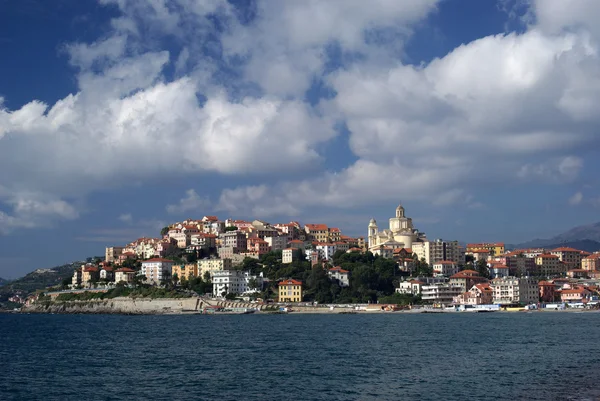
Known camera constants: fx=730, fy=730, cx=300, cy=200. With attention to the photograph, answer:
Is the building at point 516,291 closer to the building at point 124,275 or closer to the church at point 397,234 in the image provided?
the church at point 397,234

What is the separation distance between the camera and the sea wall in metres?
106

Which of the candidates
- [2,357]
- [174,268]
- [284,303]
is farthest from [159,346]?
[174,268]

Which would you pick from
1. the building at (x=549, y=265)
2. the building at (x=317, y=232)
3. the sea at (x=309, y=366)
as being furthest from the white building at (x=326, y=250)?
the sea at (x=309, y=366)

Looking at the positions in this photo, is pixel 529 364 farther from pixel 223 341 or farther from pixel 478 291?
pixel 478 291

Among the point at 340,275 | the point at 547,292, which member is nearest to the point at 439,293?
the point at 340,275

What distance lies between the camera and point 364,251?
405ft

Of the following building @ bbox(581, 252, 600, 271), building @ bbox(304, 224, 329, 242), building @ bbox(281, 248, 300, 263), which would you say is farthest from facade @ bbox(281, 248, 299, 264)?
building @ bbox(581, 252, 600, 271)

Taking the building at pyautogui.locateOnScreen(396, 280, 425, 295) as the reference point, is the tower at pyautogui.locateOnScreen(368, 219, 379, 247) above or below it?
above

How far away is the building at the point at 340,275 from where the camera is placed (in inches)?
4328

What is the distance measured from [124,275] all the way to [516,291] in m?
64.9

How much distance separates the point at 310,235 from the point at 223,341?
295 ft

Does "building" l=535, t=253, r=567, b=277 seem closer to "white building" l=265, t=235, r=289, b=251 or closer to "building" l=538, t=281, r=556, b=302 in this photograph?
"building" l=538, t=281, r=556, b=302

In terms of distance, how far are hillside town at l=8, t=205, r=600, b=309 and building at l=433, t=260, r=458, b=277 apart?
0.17m

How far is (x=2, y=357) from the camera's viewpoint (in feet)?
139
